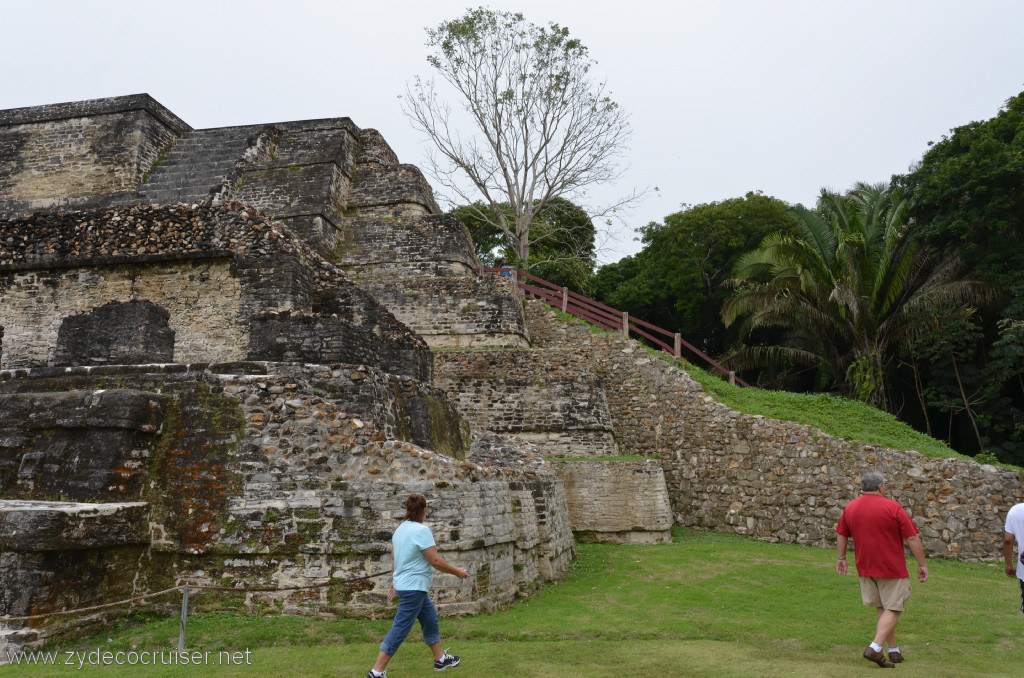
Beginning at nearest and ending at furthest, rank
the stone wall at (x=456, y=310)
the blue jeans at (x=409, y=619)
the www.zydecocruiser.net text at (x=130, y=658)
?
the blue jeans at (x=409, y=619) < the www.zydecocruiser.net text at (x=130, y=658) < the stone wall at (x=456, y=310)

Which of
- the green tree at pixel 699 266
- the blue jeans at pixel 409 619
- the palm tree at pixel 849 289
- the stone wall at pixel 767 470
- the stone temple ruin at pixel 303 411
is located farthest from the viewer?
the green tree at pixel 699 266

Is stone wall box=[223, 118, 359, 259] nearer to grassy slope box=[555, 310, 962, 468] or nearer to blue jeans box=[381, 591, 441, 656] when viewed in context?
grassy slope box=[555, 310, 962, 468]

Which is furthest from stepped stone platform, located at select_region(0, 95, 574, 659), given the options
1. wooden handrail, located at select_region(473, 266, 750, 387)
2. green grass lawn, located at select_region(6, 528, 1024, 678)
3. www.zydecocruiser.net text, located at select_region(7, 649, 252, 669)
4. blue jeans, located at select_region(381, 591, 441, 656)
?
wooden handrail, located at select_region(473, 266, 750, 387)

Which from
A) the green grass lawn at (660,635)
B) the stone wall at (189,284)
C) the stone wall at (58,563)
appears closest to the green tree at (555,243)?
the stone wall at (189,284)

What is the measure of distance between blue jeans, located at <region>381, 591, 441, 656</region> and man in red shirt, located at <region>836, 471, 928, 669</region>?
305 cm

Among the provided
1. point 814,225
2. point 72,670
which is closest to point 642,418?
point 814,225

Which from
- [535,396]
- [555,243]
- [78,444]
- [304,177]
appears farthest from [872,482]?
[555,243]

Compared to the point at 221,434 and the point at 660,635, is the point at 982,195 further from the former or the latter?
the point at 221,434

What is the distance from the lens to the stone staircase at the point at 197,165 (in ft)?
54.0

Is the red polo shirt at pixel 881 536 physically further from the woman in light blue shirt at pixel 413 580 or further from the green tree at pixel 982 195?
the green tree at pixel 982 195

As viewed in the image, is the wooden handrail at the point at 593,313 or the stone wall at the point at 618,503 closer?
the stone wall at the point at 618,503

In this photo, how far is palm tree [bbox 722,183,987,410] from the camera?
17.0 metres

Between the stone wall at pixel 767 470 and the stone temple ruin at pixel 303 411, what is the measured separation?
39 millimetres

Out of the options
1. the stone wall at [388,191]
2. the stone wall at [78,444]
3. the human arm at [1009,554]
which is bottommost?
the human arm at [1009,554]
